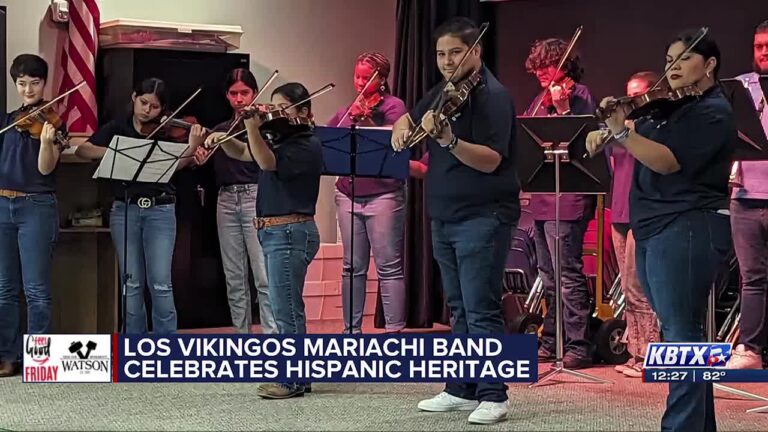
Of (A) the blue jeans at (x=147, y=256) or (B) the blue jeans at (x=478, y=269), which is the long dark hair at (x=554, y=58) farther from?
(A) the blue jeans at (x=147, y=256)

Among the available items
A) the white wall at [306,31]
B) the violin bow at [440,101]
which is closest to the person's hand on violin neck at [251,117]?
the violin bow at [440,101]

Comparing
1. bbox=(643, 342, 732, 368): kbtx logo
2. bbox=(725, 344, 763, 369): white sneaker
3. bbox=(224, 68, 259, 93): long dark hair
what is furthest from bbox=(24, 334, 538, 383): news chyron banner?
bbox=(224, 68, 259, 93): long dark hair

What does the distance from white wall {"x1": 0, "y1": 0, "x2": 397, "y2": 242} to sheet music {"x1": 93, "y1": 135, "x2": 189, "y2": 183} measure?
6.16 ft

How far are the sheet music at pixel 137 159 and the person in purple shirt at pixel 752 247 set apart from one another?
7.82ft

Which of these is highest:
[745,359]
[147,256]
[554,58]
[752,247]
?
[554,58]

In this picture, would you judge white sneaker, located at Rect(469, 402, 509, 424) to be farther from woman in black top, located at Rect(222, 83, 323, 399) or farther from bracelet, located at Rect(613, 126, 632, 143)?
bracelet, located at Rect(613, 126, 632, 143)

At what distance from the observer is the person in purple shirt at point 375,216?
219 inches

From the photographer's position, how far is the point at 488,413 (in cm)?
396

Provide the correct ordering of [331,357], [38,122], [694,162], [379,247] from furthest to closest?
[379,247]
[38,122]
[331,357]
[694,162]

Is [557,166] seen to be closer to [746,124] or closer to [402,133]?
[746,124]

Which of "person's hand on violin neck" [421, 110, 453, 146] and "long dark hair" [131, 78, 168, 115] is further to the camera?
"long dark hair" [131, 78, 168, 115]

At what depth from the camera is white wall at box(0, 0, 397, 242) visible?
262 inches

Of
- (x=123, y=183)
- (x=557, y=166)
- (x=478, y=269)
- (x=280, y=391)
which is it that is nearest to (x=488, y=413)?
(x=478, y=269)

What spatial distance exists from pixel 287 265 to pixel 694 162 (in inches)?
67.5
